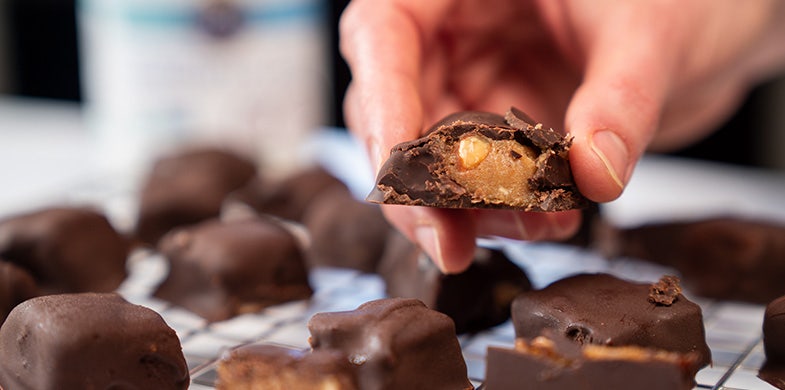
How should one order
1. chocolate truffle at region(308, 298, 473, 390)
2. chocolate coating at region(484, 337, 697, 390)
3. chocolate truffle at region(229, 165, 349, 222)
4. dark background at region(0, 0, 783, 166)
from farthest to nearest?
dark background at region(0, 0, 783, 166), chocolate truffle at region(229, 165, 349, 222), chocolate truffle at region(308, 298, 473, 390), chocolate coating at region(484, 337, 697, 390)

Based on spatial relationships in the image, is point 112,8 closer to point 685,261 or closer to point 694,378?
point 685,261

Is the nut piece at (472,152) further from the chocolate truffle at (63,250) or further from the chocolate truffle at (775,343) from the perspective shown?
the chocolate truffle at (63,250)

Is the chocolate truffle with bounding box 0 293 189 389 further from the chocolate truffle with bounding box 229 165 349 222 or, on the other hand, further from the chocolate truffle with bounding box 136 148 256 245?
the chocolate truffle with bounding box 229 165 349 222

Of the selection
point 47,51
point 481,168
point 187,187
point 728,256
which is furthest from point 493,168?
point 47,51

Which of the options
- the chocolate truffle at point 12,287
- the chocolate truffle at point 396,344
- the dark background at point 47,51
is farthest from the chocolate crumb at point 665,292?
the dark background at point 47,51

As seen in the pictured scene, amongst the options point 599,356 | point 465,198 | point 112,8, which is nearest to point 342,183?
point 112,8

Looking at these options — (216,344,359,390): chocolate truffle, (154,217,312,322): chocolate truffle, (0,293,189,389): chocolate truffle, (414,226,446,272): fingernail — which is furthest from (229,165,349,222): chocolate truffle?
(216,344,359,390): chocolate truffle
